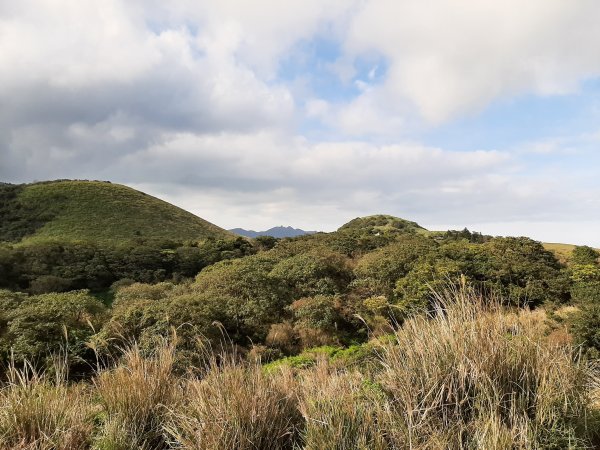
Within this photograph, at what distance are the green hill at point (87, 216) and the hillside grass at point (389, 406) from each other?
4857cm

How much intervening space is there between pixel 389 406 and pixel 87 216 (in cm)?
6501

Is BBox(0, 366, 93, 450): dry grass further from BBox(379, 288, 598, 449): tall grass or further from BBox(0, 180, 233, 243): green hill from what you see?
BBox(0, 180, 233, 243): green hill

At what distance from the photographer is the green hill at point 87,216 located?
53875 millimetres

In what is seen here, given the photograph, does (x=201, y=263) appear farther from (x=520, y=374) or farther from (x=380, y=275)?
(x=520, y=374)

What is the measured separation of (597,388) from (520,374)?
1.38 m

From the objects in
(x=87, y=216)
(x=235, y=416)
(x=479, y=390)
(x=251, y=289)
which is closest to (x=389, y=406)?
(x=479, y=390)

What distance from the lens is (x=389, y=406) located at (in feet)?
13.0

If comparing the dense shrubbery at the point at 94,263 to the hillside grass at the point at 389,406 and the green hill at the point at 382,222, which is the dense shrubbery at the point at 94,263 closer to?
the hillside grass at the point at 389,406

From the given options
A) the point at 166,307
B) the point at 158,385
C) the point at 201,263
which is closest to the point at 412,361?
the point at 158,385

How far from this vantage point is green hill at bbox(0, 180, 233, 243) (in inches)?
2121

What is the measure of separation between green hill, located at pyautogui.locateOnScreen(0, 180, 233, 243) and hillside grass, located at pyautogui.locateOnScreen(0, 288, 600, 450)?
159 ft

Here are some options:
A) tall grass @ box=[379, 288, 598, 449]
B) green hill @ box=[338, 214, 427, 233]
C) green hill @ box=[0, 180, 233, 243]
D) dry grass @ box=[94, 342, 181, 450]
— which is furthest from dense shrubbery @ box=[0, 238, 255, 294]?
green hill @ box=[338, 214, 427, 233]

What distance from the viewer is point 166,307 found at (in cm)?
1758

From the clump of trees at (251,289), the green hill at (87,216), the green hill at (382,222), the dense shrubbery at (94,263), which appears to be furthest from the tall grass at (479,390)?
the green hill at (382,222)
